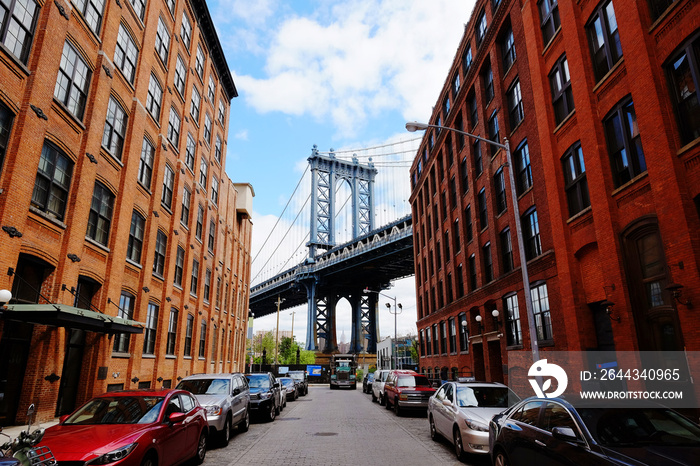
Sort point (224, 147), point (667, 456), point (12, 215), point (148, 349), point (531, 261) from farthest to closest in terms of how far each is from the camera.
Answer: point (224, 147), point (148, 349), point (531, 261), point (12, 215), point (667, 456)

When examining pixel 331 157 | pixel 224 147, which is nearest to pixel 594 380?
pixel 224 147

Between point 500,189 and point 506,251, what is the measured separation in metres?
3.33

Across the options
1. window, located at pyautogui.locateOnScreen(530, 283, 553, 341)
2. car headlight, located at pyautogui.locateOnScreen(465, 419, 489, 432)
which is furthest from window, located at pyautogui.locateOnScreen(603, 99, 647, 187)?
car headlight, located at pyautogui.locateOnScreen(465, 419, 489, 432)

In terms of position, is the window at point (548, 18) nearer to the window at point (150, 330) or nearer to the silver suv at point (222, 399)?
the silver suv at point (222, 399)

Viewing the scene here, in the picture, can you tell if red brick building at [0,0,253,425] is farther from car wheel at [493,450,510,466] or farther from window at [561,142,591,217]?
window at [561,142,591,217]

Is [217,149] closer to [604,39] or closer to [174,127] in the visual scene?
[174,127]

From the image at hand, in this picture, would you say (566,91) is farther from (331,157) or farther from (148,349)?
(331,157)

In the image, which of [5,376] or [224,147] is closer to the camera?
[5,376]

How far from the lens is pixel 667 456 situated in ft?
14.8

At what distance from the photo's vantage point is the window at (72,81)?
1399 cm

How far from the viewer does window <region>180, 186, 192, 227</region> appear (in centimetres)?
2520

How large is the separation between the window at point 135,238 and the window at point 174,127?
5452mm

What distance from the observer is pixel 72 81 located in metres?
14.5

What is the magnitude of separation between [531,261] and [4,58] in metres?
18.6
